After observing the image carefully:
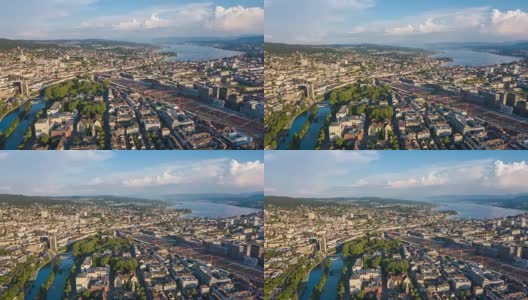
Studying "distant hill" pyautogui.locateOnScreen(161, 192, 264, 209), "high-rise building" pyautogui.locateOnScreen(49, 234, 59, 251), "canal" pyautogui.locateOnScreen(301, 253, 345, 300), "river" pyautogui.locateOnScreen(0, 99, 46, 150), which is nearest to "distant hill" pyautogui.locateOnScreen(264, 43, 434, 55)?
"distant hill" pyautogui.locateOnScreen(161, 192, 264, 209)

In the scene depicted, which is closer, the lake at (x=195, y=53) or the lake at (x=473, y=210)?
the lake at (x=195, y=53)

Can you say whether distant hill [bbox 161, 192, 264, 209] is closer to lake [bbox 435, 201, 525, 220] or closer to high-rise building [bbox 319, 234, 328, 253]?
high-rise building [bbox 319, 234, 328, 253]

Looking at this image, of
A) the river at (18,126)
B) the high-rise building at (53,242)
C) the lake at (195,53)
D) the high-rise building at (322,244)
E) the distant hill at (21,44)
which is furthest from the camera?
the high-rise building at (322,244)

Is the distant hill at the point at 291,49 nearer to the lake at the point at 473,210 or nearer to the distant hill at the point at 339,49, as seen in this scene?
the distant hill at the point at 339,49

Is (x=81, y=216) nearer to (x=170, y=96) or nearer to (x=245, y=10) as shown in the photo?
(x=170, y=96)

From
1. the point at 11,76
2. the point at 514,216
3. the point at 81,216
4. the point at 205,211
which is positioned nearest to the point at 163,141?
the point at 205,211

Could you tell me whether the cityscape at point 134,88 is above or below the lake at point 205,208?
above

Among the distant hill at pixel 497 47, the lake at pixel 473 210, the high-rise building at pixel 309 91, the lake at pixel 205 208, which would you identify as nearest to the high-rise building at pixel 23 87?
the lake at pixel 205 208
